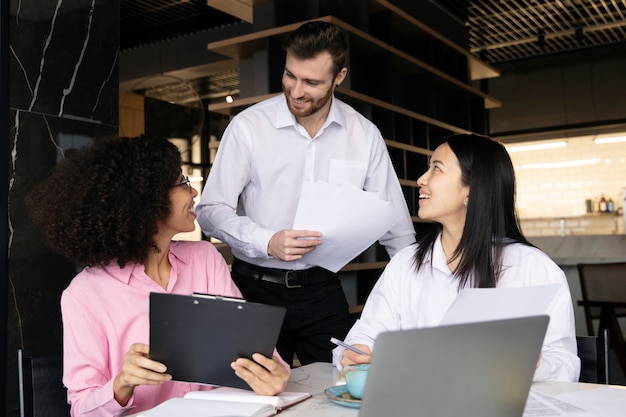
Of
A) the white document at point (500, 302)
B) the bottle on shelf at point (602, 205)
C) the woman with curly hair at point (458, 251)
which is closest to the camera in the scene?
the white document at point (500, 302)

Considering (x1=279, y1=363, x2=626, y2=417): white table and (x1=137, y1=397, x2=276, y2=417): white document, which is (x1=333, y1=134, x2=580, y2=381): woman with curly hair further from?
(x1=137, y1=397, x2=276, y2=417): white document

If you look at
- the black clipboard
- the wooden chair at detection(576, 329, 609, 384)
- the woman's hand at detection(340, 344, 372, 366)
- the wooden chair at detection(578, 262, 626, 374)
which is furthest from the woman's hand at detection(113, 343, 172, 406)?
the wooden chair at detection(578, 262, 626, 374)

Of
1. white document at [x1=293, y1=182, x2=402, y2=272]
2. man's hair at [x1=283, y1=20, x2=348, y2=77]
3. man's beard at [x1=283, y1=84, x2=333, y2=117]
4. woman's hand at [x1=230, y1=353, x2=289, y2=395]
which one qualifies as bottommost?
woman's hand at [x1=230, y1=353, x2=289, y2=395]

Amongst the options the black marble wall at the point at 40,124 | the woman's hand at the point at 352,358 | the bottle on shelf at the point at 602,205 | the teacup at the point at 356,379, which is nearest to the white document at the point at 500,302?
the teacup at the point at 356,379

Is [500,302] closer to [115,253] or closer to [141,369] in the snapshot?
[141,369]

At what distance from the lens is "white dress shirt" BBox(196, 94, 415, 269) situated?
2.35m

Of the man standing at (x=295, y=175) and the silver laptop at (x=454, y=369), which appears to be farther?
the man standing at (x=295, y=175)

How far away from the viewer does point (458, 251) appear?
6.32 ft

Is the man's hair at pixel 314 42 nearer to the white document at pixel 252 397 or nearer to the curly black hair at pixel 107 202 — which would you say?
the curly black hair at pixel 107 202

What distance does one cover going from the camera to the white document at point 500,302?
110 centimetres

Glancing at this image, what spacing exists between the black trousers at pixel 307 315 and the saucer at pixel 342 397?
2.93 ft

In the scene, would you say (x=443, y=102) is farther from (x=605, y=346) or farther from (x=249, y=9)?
(x=605, y=346)

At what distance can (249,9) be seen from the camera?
487 centimetres

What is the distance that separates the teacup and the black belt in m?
0.96
